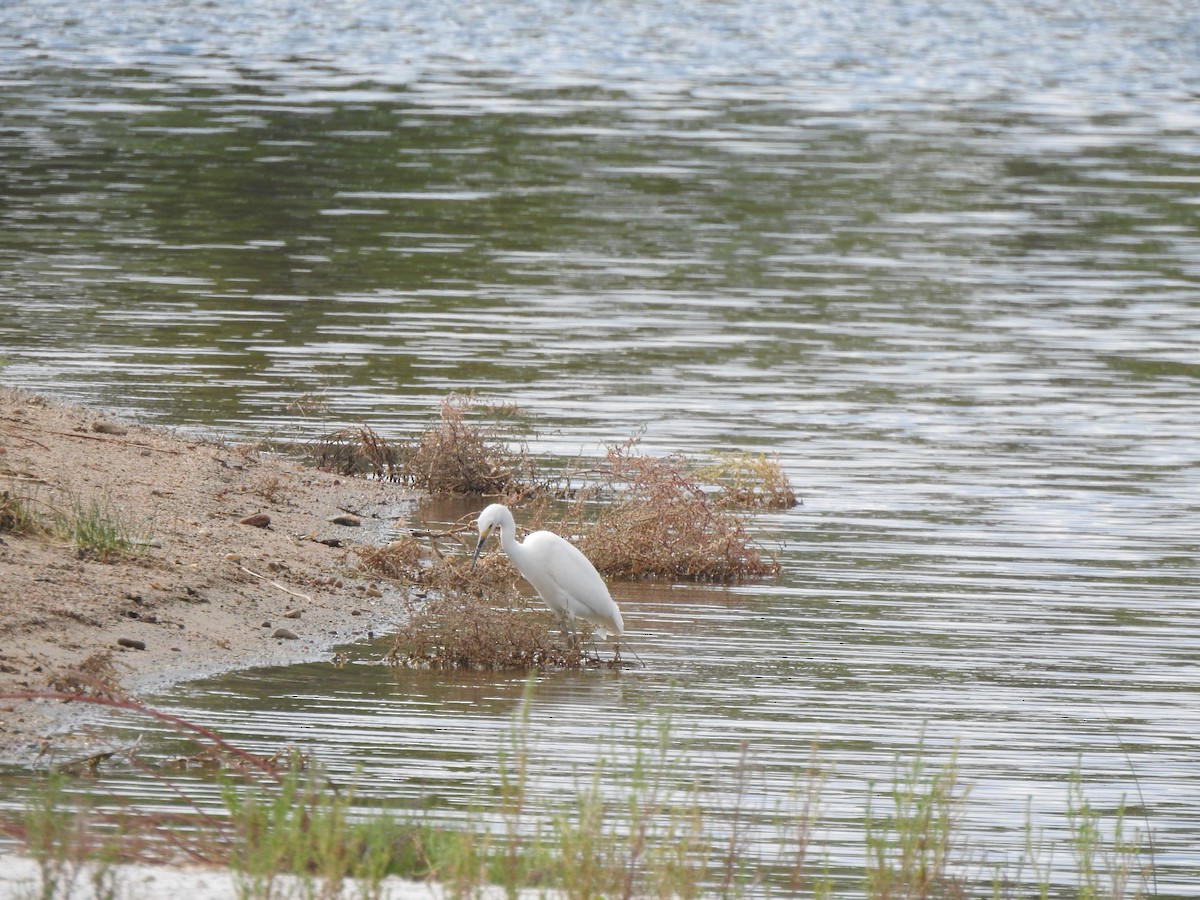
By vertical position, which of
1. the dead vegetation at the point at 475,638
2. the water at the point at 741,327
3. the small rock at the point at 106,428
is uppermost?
the dead vegetation at the point at 475,638

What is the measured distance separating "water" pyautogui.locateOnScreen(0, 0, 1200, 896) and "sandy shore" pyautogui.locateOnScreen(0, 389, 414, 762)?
574 mm

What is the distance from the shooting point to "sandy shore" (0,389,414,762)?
10.2 meters

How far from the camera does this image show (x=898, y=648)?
11.8 meters

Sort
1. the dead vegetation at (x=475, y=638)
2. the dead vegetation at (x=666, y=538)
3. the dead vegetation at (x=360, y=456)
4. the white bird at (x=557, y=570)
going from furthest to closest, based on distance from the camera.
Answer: the dead vegetation at (x=360, y=456) → the dead vegetation at (x=666, y=538) → the white bird at (x=557, y=570) → the dead vegetation at (x=475, y=638)

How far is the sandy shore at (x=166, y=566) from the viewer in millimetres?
10219

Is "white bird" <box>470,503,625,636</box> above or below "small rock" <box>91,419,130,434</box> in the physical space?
above

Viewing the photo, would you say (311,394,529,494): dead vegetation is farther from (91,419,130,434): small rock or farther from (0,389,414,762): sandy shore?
(91,419,130,434): small rock

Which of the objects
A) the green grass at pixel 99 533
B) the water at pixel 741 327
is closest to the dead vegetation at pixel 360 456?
the water at pixel 741 327

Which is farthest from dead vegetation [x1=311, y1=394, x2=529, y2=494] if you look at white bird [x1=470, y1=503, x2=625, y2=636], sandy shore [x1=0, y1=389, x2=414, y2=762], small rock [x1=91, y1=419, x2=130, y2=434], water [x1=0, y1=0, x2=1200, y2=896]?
white bird [x1=470, y1=503, x2=625, y2=636]

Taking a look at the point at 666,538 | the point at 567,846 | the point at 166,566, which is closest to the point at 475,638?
the point at 166,566

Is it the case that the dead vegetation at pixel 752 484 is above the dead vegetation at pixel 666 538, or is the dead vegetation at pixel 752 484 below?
below

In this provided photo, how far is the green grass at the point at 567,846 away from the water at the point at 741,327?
378 millimetres

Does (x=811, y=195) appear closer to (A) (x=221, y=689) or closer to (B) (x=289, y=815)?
(A) (x=221, y=689)

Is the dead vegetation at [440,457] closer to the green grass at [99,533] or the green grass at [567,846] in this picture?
the green grass at [99,533]
